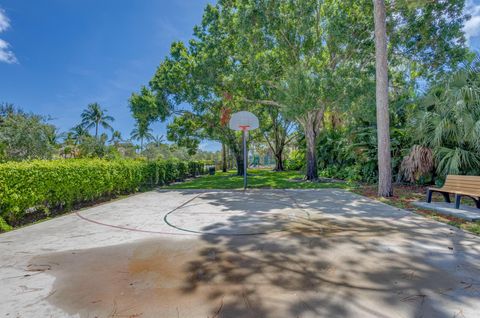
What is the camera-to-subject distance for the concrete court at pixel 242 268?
197 centimetres

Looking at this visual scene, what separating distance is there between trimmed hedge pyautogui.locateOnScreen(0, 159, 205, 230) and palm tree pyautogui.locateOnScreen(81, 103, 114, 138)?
44732 millimetres

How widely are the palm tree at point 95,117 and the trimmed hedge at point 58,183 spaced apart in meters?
44.7

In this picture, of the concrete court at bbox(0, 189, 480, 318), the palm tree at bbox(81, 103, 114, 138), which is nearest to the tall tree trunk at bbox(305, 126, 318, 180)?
the concrete court at bbox(0, 189, 480, 318)

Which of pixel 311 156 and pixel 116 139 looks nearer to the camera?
pixel 311 156

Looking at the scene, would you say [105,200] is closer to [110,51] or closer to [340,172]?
[340,172]

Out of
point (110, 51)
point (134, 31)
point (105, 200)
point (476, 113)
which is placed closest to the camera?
point (476, 113)

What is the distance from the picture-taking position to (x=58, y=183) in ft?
19.1

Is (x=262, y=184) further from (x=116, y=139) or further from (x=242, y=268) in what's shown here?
(x=116, y=139)

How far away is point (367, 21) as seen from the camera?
1013 centimetres

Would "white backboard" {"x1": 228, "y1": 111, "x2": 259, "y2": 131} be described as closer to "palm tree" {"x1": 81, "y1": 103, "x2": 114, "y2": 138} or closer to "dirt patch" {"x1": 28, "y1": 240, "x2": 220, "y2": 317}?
"dirt patch" {"x1": 28, "y1": 240, "x2": 220, "y2": 317}

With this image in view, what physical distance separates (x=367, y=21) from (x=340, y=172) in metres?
7.20

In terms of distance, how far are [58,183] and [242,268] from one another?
5436 millimetres

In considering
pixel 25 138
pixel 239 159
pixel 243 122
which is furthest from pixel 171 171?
pixel 25 138

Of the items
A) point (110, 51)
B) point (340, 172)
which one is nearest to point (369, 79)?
point (340, 172)
